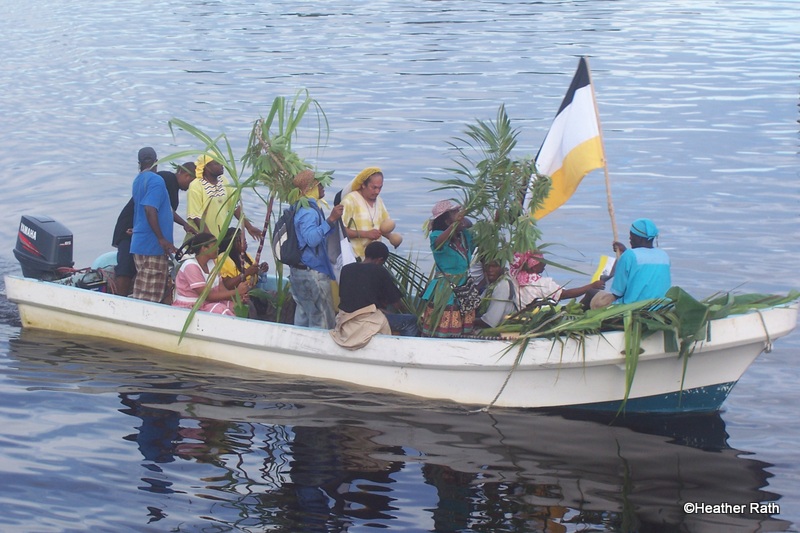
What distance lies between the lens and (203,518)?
23.8 ft

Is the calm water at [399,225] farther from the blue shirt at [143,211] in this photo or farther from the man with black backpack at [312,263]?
the blue shirt at [143,211]

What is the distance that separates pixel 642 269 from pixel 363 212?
113 inches

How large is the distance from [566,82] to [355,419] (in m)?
19.2

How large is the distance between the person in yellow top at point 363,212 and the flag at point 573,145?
153 centimetres

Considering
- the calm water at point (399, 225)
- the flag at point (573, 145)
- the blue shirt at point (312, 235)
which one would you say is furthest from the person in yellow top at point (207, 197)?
the flag at point (573, 145)

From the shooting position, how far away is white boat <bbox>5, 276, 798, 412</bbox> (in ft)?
26.7

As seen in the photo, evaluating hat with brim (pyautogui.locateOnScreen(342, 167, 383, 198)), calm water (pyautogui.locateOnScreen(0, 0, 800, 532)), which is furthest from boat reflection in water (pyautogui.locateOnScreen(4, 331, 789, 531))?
hat with brim (pyautogui.locateOnScreen(342, 167, 383, 198))

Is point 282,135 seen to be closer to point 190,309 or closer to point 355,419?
point 190,309

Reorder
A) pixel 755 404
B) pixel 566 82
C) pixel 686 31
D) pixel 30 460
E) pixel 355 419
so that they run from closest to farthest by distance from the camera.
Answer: pixel 30 460
pixel 355 419
pixel 755 404
pixel 566 82
pixel 686 31

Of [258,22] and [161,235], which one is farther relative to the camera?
[258,22]

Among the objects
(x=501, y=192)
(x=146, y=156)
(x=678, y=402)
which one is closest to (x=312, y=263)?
(x=501, y=192)

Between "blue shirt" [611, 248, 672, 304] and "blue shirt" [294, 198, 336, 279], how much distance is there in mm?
2582

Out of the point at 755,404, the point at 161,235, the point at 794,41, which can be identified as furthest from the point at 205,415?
the point at 794,41

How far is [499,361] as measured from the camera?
8.45 m
